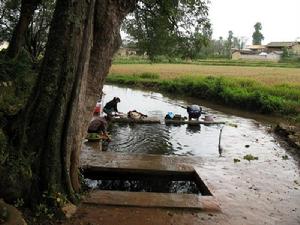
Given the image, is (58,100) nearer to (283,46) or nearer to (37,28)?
(37,28)

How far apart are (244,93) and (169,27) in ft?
54.9

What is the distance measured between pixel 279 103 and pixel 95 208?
1960cm

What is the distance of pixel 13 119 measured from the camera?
7410 mm

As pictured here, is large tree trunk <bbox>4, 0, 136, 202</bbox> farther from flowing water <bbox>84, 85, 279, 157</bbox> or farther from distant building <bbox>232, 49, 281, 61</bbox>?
distant building <bbox>232, 49, 281, 61</bbox>

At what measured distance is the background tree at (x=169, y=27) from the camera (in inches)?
Result: 473

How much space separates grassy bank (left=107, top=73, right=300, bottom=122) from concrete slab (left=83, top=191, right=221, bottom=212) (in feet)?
47.6

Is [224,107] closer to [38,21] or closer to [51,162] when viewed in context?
[38,21]

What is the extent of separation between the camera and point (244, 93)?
28.5 m

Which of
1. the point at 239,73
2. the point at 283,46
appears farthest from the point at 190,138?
the point at 283,46

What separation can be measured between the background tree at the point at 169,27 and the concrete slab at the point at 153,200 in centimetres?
490

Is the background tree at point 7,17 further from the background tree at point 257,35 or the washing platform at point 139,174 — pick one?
the background tree at point 257,35

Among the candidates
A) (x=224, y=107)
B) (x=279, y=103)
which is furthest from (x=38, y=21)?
(x=279, y=103)

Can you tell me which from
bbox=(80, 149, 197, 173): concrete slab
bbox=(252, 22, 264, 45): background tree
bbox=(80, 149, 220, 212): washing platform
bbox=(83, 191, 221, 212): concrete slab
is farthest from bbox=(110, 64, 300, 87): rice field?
bbox=(252, 22, 264, 45): background tree

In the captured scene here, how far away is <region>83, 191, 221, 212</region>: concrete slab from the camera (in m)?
7.79
